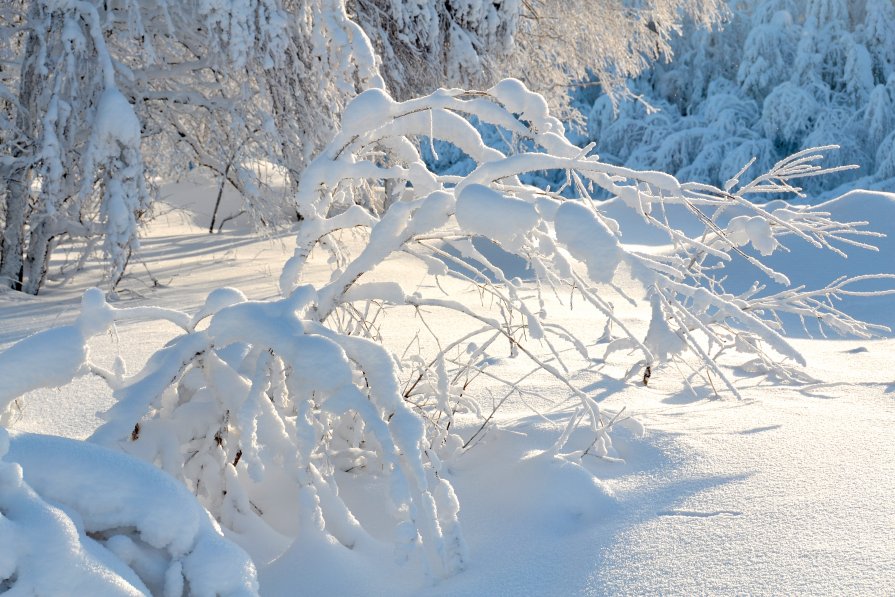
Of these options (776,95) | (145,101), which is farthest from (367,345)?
(776,95)

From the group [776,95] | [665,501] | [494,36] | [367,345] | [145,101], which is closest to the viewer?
[367,345]

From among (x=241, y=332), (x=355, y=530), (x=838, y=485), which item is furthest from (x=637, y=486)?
(x=241, y=332)

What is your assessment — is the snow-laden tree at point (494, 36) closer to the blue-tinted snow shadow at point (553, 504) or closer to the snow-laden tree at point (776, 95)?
the blue-tinted snow shadow at point (553, 504)

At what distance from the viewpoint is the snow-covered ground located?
1561 mm

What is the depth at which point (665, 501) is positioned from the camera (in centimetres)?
185

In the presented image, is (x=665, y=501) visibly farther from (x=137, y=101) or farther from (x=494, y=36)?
(x=494, y=36)

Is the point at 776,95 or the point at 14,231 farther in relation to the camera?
the point at 776,95

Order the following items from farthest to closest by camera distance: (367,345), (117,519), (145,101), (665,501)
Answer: (145,101), (665,501), (367,345), (117,519)

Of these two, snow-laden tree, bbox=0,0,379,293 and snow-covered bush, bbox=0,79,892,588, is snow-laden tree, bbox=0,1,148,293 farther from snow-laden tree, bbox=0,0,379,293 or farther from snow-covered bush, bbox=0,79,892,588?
snow-covered bush, bbox=0,79,892,588

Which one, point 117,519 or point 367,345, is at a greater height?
point 367,345

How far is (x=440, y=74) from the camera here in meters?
7.59

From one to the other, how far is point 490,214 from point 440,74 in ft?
20.9

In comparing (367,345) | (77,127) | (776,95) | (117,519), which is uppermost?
(367,345)

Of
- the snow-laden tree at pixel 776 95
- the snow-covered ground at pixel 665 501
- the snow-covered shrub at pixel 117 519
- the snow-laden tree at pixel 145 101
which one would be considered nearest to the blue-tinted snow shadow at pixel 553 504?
the snow-covered ground at pixel 665 501
